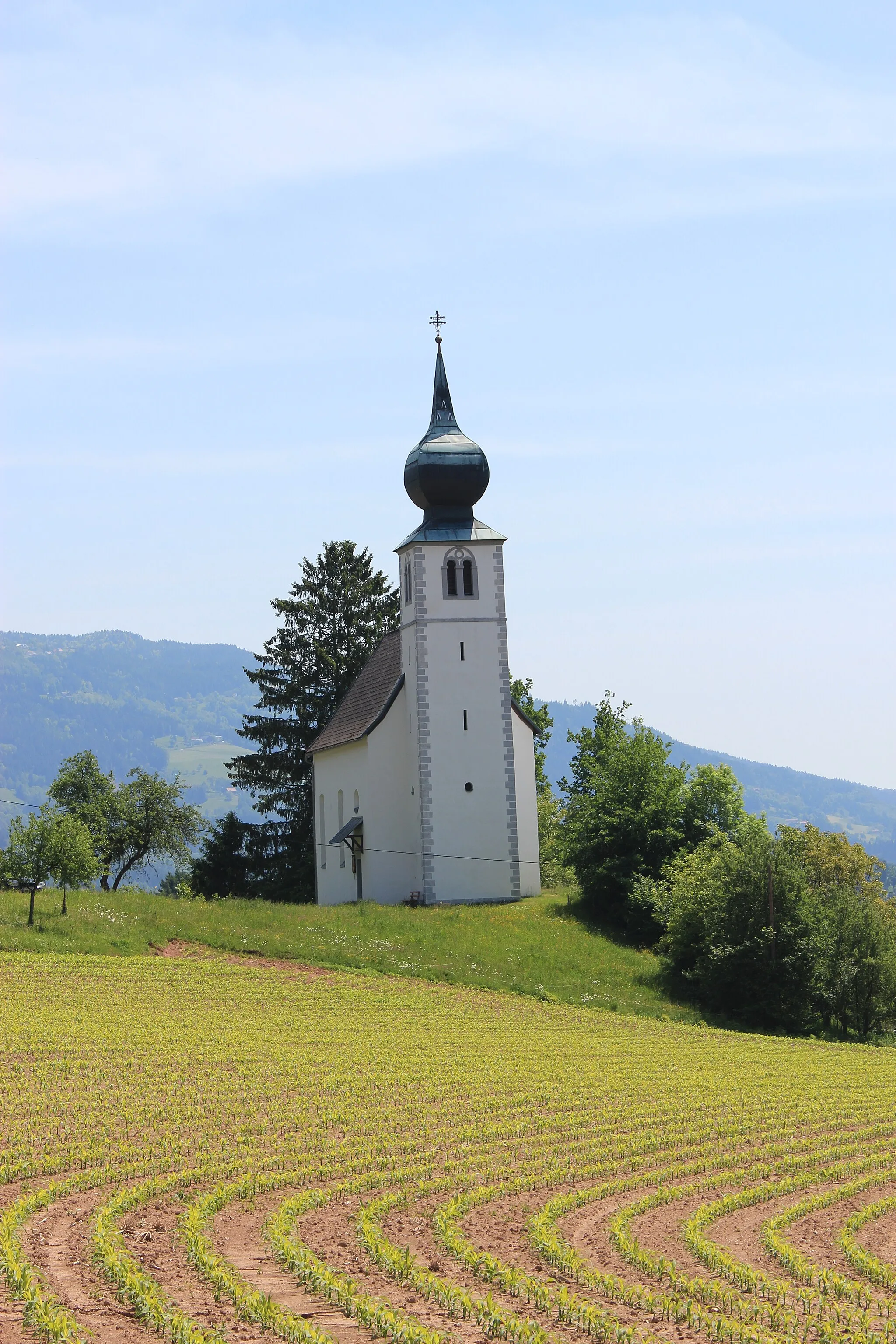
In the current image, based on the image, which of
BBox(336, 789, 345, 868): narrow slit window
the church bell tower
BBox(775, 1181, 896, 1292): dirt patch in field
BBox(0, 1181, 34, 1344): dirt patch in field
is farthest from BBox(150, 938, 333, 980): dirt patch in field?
BBox(0, 1181, 34, 1344): dirt patch in field

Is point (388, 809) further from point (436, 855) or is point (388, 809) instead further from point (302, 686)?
point (302, 686)

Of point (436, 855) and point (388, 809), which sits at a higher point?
point (388, 809)

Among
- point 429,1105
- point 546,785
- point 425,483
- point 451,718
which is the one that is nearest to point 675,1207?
point 429,1105

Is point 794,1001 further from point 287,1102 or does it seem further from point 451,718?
point 287,1102

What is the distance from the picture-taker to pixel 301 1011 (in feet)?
108

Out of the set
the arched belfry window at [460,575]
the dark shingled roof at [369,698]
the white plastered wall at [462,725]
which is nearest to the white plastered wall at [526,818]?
the white plastered wall at [462,725]

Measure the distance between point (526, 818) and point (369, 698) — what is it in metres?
8.44

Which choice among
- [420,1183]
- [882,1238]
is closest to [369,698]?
[420,1183]

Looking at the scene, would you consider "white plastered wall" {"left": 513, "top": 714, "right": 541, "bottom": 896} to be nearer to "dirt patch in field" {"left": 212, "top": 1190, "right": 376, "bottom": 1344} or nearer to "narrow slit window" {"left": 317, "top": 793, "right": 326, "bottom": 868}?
"narrow slit window" {"left": 317, "top": 793, "right": 326, "bottom": 868}

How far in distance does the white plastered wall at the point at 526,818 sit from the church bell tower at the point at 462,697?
49 mm

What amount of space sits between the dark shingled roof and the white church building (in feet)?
0.57

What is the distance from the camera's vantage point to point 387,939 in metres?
43.7

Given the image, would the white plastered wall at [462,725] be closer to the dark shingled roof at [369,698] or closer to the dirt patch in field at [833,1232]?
the dark shingled roof at [369,698]

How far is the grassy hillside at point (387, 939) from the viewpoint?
40.1 meters
